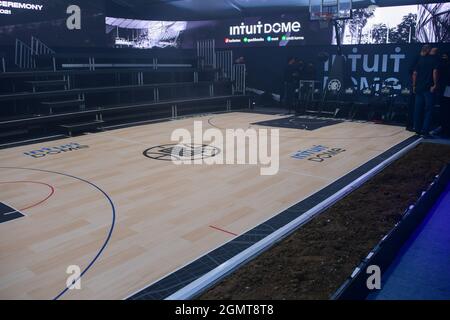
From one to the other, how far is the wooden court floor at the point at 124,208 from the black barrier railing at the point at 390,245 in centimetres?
97

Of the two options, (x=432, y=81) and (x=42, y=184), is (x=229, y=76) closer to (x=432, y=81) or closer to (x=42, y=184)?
(x=432, y=81)

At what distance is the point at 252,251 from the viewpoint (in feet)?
8.14

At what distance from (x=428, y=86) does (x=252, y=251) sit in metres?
5.45

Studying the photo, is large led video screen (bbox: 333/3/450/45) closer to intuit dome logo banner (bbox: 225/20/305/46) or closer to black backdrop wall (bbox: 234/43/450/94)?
black backdrop wall (bbox: 234/43/450/94)

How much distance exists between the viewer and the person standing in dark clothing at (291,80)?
998cm

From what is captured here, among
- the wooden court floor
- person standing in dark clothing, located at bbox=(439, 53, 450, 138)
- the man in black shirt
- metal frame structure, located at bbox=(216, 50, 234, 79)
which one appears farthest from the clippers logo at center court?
metal frame structure, located at bbox=(216, 50, 234, 79)

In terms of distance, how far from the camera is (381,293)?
2062mm

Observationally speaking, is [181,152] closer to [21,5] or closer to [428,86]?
[428,86]

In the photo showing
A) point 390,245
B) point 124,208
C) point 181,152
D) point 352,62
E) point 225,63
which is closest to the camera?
point 390,245

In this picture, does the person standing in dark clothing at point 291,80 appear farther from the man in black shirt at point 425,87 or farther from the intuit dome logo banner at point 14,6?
the intuit dome logo banner at point 14,6

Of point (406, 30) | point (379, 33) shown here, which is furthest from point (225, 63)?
point (406, 30)

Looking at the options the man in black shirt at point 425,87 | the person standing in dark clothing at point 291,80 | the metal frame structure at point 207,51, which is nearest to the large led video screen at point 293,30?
the metal frame structure at point 207,51

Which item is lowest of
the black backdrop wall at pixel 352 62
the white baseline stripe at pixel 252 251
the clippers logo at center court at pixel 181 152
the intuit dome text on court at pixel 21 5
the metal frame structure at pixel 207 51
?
the white baseline stripe at pixel 252 251
